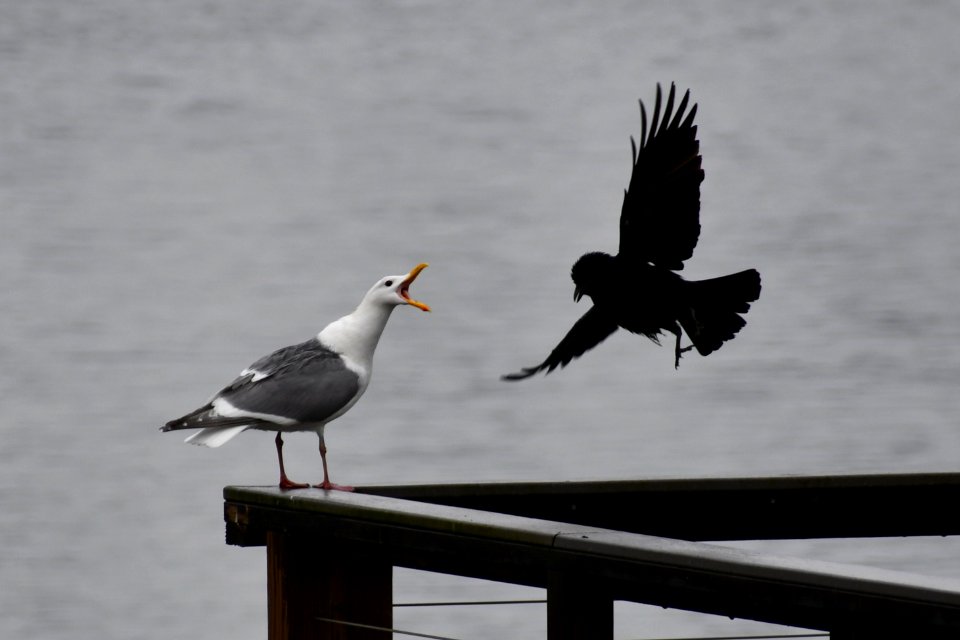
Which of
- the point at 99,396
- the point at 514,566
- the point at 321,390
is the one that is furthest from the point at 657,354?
the point at 514,566

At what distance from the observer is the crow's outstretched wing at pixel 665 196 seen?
4.08 meters

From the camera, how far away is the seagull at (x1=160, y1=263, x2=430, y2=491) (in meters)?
3.82

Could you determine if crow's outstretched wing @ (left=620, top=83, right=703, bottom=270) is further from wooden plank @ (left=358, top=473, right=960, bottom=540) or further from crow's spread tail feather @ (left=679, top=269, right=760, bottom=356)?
wooden plank @ (left=358, top=473, right=960, bottom=540)

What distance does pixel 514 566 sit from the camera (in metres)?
2.41

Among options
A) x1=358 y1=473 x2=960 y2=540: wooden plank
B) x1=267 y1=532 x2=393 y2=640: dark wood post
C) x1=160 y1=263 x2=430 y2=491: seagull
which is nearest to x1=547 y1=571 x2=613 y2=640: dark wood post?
x1=267 y1=532 x2=393 y2=640: dark wood post

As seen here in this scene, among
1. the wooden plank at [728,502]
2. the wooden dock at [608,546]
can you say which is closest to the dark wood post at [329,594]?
the wooden dock at [608,546]

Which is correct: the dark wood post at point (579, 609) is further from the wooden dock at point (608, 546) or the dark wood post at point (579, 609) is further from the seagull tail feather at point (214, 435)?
the seagull tail feather at point (214, 435)

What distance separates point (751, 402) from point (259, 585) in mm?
4897

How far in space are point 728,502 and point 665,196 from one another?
3.42 ft

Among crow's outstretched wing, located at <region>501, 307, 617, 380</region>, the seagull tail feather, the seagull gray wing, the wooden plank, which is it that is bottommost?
the wooden plank

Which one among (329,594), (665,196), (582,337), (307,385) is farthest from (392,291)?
(329,594)

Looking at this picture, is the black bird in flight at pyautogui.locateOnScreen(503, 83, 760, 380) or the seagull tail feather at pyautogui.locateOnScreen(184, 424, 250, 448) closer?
the seagull tail feather at pyautogui.locateOnScreen(184, 424, 250, 448)

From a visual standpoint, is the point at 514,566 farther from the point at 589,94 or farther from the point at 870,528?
the point at 589,94

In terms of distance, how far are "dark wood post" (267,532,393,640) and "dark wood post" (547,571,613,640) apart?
588 mm
